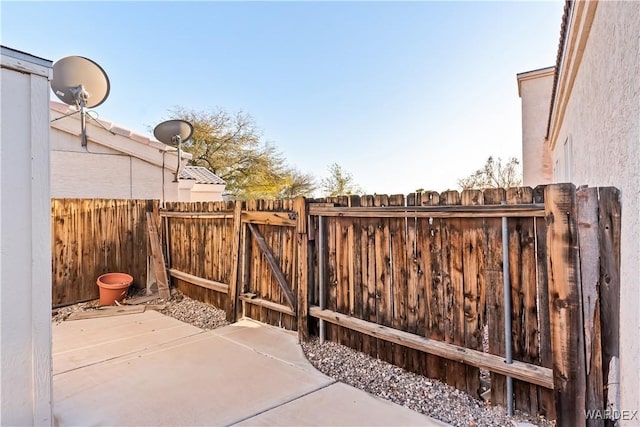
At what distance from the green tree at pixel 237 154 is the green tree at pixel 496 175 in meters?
9.95

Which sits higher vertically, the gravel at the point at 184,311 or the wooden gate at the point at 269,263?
the wooden gate at the point at 269,263

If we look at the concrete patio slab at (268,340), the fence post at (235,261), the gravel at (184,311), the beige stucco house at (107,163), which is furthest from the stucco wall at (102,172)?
the concrete patio slab at (268,340)

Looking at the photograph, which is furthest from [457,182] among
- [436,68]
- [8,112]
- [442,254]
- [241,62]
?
[8,112]

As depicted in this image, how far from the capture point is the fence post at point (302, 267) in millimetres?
4148

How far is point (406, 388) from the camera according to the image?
303 cm

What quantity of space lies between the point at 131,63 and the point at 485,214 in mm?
11733

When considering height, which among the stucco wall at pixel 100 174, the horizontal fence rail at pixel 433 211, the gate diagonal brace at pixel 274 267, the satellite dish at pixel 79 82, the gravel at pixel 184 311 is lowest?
the gravel at pixel 184 311

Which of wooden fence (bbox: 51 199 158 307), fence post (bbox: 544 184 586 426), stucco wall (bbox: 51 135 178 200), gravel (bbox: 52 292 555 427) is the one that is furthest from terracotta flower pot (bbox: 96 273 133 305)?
fence post (bbox: 544 184 586 426)

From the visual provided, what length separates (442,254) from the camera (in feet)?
9.86

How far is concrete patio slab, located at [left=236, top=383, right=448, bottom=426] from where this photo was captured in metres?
2.54

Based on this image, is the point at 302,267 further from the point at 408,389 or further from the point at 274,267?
the point at 408,389

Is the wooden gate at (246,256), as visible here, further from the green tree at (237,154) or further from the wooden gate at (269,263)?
the green tree at (237,154)

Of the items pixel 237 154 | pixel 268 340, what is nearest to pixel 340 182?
pixel 237 154

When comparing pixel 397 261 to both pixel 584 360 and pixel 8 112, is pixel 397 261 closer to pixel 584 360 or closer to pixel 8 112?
pixel 584 360
